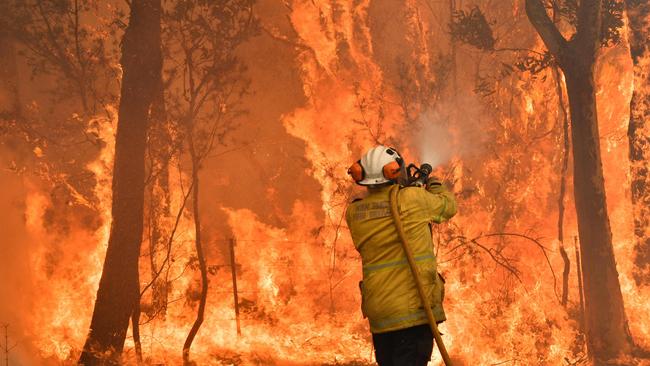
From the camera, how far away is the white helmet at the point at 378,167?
11.6 ft

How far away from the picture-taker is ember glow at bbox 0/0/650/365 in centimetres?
568

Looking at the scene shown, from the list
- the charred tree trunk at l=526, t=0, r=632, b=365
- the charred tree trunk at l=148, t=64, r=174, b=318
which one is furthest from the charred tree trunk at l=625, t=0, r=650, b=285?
the charred tree trunk at l=148, t=64, r=174, b=318

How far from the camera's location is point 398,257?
3.46m

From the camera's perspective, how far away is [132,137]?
591 centimetres

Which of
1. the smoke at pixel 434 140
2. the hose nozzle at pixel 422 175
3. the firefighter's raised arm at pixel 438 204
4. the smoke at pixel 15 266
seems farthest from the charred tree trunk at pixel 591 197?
the smoke at pixel 15 266

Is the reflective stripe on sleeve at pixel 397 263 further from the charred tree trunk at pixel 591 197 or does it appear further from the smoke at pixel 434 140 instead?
the charred tree trunk at pixel 591 197

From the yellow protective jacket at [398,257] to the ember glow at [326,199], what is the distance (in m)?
2.97

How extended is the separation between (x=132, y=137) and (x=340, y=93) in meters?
2.39

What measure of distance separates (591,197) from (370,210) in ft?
14.9

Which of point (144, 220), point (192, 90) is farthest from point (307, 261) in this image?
point (192, 90)

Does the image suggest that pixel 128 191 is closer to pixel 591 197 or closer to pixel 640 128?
pixel 591 197

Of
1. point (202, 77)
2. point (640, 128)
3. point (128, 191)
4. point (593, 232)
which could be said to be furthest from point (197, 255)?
point (640, 128)

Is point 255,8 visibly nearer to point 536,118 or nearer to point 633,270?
point 536,118

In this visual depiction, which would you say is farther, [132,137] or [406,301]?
[132,137]
